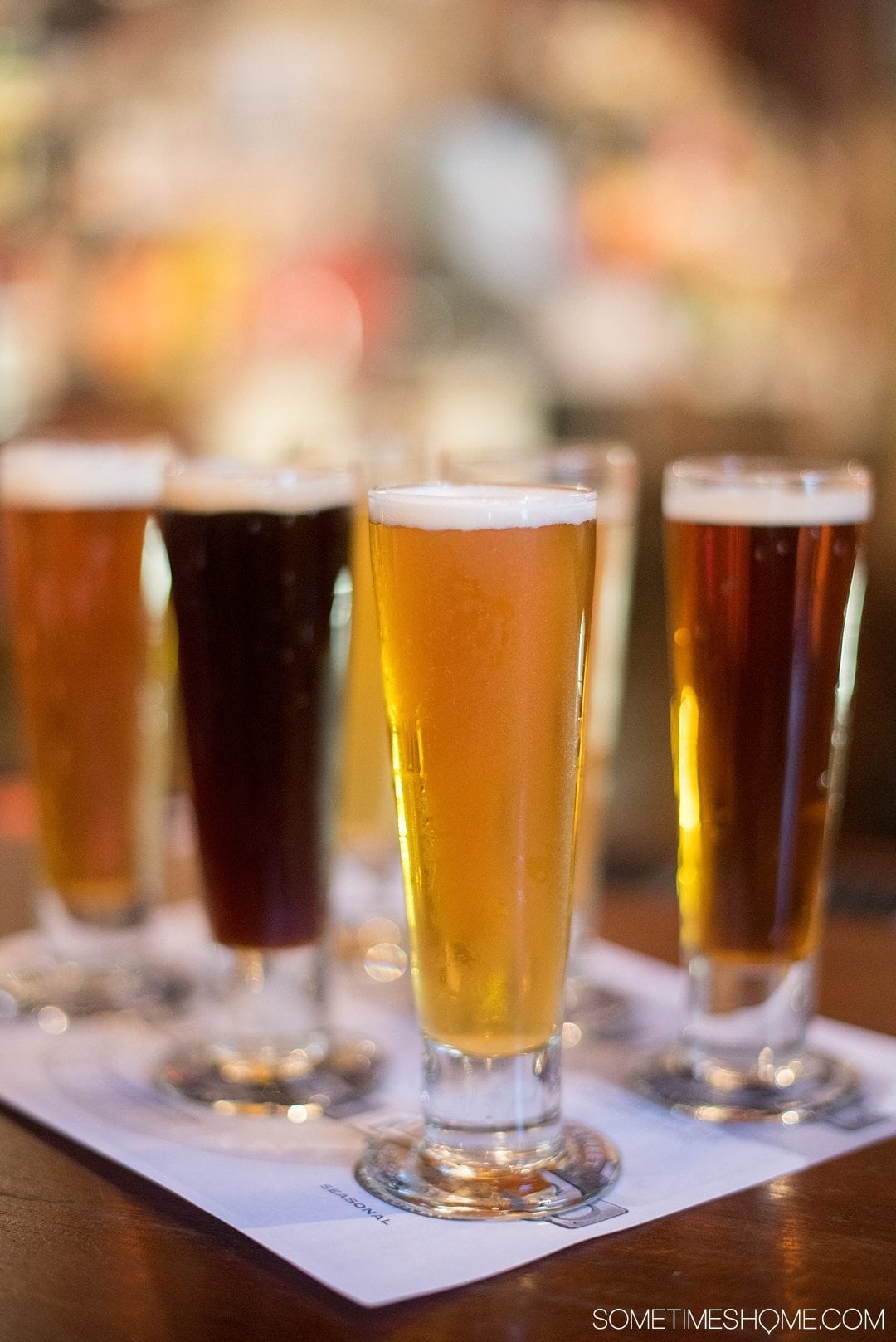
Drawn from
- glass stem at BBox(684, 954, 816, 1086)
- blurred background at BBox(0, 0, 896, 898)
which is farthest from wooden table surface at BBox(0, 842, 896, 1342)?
blurred background at BBox(0, 0, 896, 898)

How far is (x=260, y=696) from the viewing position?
106cm

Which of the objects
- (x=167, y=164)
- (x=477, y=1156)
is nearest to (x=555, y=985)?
(x=477, y=1156)

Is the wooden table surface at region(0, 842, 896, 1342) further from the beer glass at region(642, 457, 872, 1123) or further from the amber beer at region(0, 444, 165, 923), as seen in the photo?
the amber beer at region(0, 444, 165, 923)

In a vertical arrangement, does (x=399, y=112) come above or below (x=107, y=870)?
above

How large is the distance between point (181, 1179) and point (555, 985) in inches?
9.2

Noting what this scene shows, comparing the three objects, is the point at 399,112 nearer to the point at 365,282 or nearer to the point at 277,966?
the point at 365,282

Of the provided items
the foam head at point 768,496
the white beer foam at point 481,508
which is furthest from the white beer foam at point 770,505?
the white beer foam at point 481,508

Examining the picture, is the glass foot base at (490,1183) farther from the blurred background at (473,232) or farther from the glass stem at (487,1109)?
the blurred background at (473,232)

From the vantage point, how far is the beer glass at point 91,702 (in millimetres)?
1238

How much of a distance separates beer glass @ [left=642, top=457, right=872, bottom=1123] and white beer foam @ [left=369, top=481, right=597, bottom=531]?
15 cm

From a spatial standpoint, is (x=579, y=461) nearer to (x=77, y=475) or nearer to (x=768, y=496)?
(x=768, y=496)

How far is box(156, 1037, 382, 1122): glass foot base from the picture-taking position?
1.02 m

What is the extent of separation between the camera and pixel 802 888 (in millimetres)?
1043

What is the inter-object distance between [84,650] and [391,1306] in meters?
0.67
